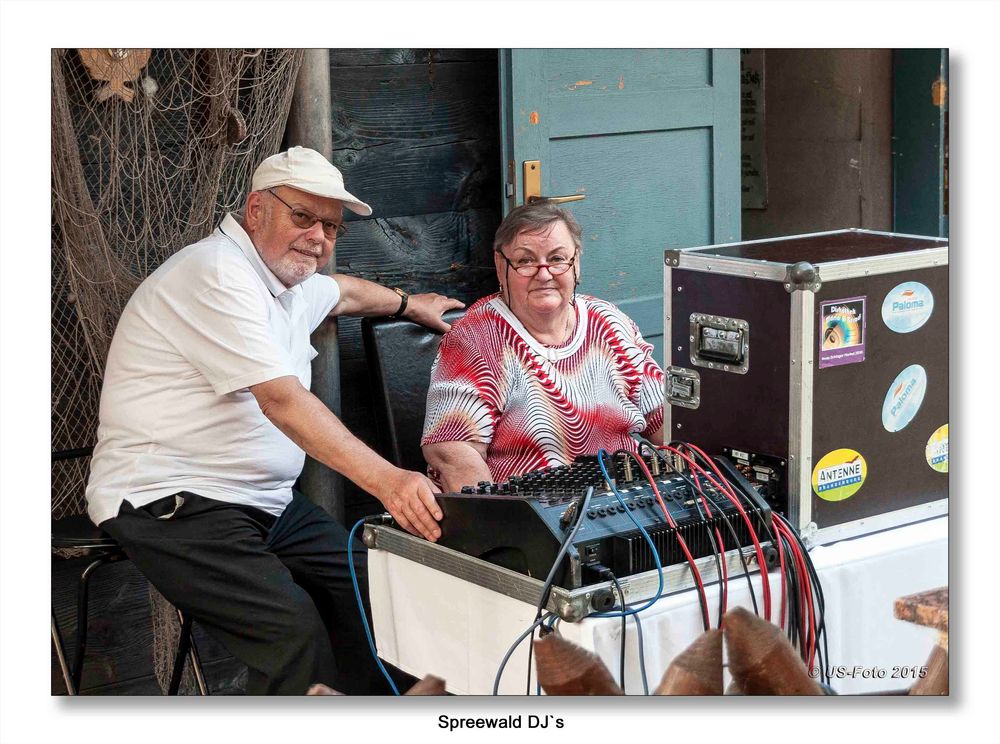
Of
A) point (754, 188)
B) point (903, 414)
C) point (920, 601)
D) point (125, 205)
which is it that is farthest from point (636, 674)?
point (754, 188)

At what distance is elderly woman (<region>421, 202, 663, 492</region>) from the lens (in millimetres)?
2439

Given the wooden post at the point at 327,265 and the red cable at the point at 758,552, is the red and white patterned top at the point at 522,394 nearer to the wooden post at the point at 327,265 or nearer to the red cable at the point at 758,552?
the wooden post at the point at 327,265

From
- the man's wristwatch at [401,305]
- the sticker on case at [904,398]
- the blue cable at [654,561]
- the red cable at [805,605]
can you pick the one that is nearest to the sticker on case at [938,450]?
the sticker on case at [904,398]

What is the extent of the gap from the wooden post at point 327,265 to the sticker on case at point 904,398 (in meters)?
1.37

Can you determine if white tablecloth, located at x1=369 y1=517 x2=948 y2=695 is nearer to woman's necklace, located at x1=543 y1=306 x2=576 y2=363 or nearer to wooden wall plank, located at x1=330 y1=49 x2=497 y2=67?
woman's necklace, located at x1=543 y1=306 x2=576 y2=363

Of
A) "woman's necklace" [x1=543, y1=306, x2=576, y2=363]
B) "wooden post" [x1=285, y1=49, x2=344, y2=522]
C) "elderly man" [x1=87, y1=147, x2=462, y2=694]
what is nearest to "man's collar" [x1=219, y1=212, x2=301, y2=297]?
"elderly man" [x1=87, y1=147, x2=462, y2=694]

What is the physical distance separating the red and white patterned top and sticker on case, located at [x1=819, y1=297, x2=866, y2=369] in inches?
31.6

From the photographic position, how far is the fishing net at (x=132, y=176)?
2412 mm

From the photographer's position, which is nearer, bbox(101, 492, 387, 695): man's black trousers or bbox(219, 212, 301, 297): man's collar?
bbox(101, 492, 387, 695): man's black trousers

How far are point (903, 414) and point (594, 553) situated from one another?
2.06ft

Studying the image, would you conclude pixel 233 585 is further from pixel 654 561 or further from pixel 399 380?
pixel 654 561
